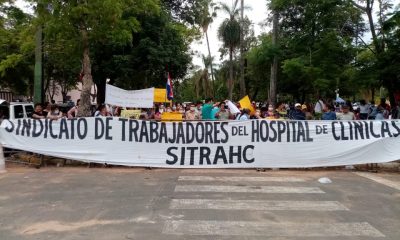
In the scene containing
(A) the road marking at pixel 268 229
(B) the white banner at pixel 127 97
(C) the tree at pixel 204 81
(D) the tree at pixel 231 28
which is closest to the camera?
(A) the road marking at pixel 268 229

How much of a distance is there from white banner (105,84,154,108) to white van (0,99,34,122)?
360 cm

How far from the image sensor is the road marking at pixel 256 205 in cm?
786

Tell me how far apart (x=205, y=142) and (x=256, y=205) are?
434 cm

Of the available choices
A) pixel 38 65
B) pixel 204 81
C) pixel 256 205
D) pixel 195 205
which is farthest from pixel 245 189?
pixel 204 81

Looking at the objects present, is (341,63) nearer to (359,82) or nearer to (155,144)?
(359,82)

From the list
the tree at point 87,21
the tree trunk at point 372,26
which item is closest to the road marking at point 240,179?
the tree at point 87,21

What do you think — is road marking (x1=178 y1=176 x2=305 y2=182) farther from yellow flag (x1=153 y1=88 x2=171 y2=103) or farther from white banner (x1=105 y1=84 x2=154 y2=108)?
yellow flag (x1=153 y1=88 x2=171 y2=103)

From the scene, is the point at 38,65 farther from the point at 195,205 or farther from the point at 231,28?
the point at 231,28

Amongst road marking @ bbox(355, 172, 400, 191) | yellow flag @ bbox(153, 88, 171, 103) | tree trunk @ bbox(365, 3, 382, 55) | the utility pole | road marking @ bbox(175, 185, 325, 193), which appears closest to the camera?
road marking @ bbox(175, 185, 325, 193)

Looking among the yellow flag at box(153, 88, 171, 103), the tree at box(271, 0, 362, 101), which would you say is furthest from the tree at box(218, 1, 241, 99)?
the yellow flag at box(153, 88, 171, 103)

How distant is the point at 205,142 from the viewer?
40.1 ft

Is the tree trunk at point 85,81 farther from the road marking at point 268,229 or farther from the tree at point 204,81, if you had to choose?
the tree at point 204,81

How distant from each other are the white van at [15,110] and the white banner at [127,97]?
360 cm

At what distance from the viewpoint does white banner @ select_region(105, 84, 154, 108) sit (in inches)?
603
